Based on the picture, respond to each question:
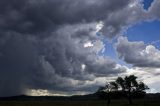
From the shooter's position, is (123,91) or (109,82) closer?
(123,91)

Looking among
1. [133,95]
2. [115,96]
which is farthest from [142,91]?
[115,96]

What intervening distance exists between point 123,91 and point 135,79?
22.3 ft

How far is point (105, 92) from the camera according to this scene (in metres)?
123

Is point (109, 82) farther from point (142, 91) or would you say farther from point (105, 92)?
point (142, 91)

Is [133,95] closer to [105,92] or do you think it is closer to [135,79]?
[135,79]

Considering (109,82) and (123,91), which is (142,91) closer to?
(123,91)

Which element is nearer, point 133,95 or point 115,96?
point 133,95

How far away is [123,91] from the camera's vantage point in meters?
112

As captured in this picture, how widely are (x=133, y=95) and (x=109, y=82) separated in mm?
15186

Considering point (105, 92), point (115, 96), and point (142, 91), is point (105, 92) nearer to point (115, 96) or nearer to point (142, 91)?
point (115, 96)

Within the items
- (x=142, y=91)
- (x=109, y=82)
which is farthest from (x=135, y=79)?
(x=109, y=82)

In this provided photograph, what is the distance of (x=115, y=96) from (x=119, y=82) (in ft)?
23.5

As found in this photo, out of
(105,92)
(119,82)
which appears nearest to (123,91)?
(119,82)

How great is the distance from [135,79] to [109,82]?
13.9 metres
